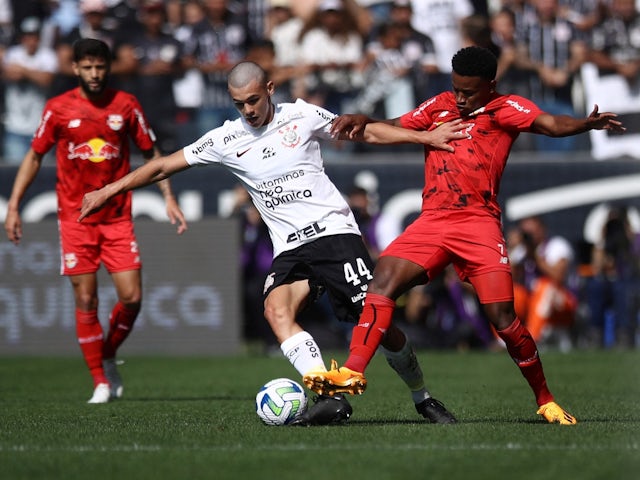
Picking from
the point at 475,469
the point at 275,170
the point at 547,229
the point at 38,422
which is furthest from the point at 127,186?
the point at 547,229

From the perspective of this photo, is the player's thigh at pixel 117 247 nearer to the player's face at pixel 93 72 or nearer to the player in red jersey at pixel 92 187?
the player in red jersey at pixel 92 187

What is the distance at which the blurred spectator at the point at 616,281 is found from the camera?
62.3 feet

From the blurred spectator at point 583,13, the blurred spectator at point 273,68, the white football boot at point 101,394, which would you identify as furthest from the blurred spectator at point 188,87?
the white football boot at point 101,394

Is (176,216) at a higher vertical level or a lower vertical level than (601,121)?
lower

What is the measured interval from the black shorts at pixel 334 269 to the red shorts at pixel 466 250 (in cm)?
39

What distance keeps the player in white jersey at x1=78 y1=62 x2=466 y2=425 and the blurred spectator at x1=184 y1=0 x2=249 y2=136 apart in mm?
10585

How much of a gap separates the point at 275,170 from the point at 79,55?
2720 millimetres

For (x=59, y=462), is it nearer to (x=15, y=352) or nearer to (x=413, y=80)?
(x=15, y=352)

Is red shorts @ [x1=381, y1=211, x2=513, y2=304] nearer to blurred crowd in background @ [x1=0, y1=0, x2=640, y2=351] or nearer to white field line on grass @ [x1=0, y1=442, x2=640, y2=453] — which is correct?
white field line on grass @ [x1=0, y1=442, x2=640, y2=453]

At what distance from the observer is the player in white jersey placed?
889 centimetres

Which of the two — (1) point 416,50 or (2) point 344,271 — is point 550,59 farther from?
(2) point 344,271

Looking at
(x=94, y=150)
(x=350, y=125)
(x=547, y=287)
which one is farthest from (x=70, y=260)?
(x=547, y=287)

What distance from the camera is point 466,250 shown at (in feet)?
28.1

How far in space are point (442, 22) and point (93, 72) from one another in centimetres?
1039
